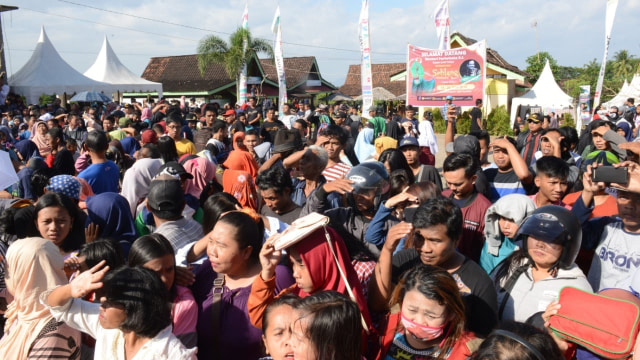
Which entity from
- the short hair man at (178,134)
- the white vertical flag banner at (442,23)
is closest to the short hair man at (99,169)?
the short hair man at (178,134)

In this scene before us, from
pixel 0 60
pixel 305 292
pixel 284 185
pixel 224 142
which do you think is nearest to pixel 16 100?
pixel 0 60

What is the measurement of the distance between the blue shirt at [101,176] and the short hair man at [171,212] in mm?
1819

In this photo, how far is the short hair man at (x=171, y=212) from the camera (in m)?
3.40

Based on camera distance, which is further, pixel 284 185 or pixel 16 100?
pixel 16 100

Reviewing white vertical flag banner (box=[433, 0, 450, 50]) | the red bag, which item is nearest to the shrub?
white vertical flag banner (box=[433, 0, 450, 50])

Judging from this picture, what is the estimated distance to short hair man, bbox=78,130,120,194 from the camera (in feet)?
16.5

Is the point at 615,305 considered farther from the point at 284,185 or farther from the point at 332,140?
the point at 332,140

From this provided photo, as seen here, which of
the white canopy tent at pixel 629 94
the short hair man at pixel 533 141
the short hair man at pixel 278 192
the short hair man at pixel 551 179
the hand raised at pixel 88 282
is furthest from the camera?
the white canopy tent at pixel 629 94

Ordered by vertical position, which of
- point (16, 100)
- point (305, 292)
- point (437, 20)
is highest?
point (437, 20)

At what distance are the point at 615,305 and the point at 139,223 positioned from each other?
134 inches

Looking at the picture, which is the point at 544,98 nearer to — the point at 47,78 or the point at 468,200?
the point at 468,200

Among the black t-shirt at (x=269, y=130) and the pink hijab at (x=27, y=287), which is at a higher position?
the black t-shirt at (x=269, y=130)

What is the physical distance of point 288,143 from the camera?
515 cm

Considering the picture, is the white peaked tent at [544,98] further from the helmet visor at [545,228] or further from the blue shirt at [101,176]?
the helmet visor at [545,228]
